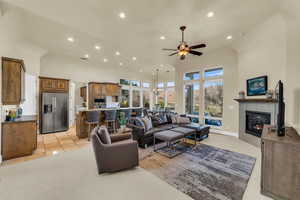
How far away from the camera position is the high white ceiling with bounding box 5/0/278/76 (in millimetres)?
2881

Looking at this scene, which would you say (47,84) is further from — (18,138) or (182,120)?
(182,120)

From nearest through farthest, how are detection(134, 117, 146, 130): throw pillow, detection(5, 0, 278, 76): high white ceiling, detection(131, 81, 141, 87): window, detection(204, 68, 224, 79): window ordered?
detection(5, 0, 278, 76): high white ceiling, detection(134, 117, 146, 130): throw pillow, detection(204, 68, 224, 79): window, detection(131, 81, 141, 87): window

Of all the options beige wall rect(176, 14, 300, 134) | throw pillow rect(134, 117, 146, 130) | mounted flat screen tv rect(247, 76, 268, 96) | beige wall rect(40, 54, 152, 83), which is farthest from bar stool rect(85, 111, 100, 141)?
mounted flat screen tv rect(247, 76, 268, 96)

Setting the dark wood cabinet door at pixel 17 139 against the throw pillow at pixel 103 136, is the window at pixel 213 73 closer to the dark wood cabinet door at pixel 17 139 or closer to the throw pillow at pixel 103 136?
the throw pillow at pixel 103 136

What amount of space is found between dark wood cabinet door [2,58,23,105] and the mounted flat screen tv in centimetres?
688

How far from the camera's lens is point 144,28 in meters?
3.90

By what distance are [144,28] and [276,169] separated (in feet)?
14.1

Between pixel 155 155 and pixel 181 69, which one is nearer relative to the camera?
pixel 155 155

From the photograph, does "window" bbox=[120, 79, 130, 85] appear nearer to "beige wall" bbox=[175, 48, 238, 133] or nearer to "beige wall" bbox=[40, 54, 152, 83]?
"beige wall" bbox=[40, 54, 152, 83]

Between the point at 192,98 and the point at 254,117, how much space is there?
3003 mm

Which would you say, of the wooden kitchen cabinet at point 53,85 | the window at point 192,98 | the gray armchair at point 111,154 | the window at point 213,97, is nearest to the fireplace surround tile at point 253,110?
the window at point 213,97

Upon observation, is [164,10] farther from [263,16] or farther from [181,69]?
[181,69]

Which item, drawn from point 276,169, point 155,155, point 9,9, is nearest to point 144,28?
point 9,9

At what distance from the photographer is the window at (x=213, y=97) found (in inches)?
234
